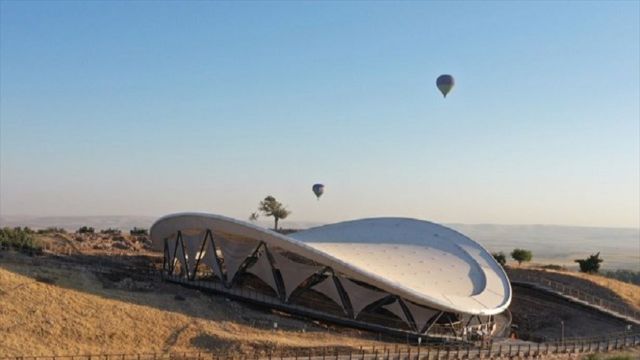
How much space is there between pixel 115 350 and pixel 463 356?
20228 mm

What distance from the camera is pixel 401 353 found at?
1385 inches

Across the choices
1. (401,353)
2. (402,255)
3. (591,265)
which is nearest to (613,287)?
(591,265)

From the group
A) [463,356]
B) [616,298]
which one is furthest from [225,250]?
[616,298]

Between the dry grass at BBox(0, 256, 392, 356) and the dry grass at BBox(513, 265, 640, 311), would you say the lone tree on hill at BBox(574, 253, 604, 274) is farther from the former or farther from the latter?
the dry grass at BBox(0, 256, 392, 356)

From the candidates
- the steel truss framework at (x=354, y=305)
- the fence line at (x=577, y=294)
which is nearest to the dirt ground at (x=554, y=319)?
the fence line at (x=577, y=294)

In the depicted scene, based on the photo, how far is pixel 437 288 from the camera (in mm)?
43812

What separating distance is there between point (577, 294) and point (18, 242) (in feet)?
191

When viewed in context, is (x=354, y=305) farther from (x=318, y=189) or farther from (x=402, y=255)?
(x=318, y=189)

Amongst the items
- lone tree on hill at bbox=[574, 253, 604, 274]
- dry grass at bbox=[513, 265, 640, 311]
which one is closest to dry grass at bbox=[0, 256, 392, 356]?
dry grass at bbox=[513, 265, 640, 311]

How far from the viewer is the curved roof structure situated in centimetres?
4072

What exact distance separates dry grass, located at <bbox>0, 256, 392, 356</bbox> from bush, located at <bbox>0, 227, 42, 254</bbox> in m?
17.9

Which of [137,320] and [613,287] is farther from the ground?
[613,287]

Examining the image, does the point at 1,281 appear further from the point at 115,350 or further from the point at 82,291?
the point at 115,350

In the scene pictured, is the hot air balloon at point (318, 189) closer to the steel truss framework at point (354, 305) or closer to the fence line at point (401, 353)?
the steel truss framework at point (354, 305)
